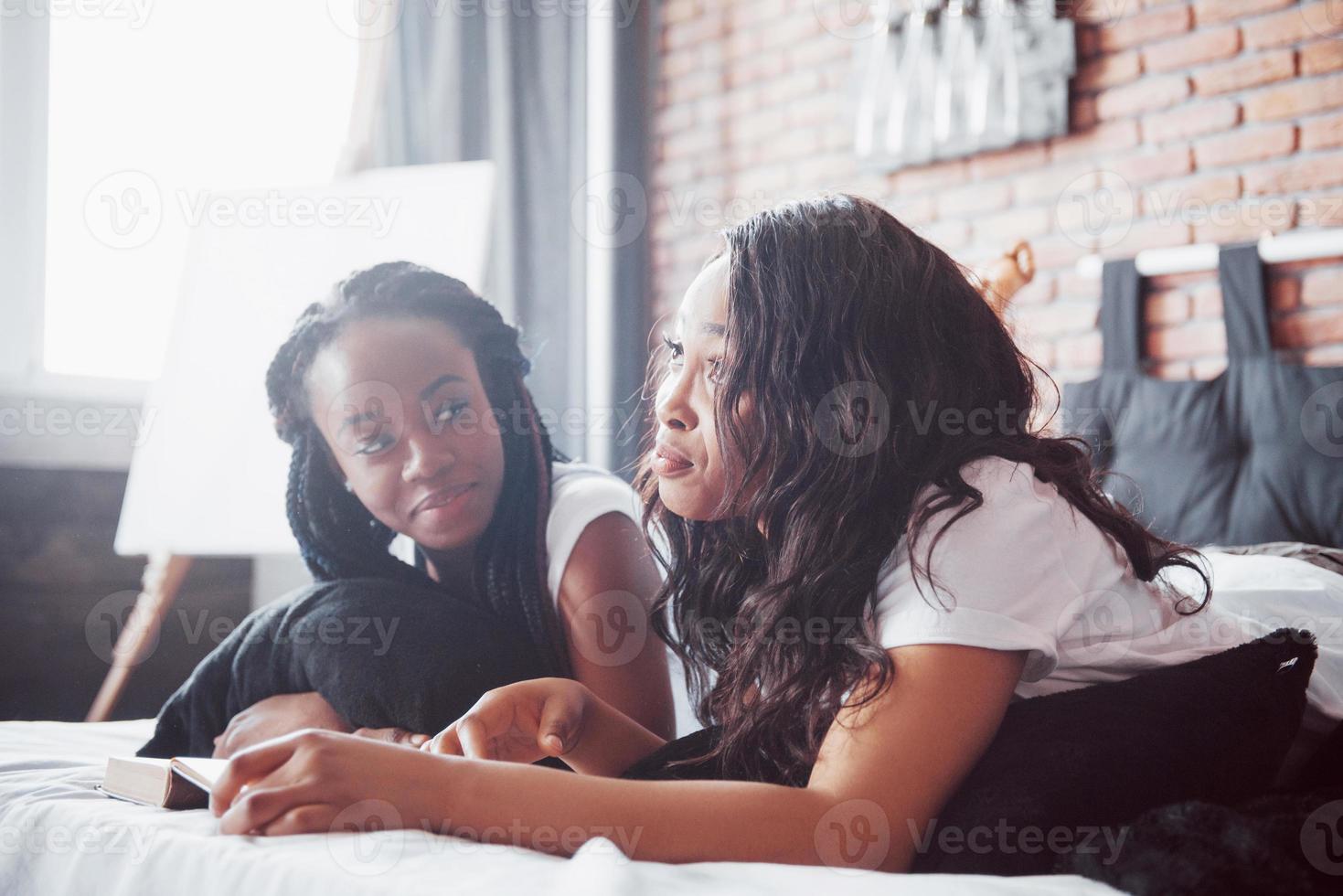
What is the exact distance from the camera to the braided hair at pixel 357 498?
110cm

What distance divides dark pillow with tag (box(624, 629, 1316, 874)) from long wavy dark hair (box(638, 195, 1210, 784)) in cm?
11

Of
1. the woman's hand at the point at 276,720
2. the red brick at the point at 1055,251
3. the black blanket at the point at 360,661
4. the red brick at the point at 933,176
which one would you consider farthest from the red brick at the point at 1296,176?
the woman's hand at the point at 276,720

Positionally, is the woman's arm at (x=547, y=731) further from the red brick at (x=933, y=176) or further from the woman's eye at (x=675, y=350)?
the red brick at (x=933, y=176)

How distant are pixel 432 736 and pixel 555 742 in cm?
15

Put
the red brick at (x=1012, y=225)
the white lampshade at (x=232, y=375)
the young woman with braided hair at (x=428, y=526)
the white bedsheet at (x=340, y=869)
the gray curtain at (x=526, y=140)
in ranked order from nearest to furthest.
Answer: the white bedsheet at (x=340, y=869) → the young woman with braided hair at (x=428, y=526) → the white lampshade at (x=232, y=375) → the red brick at (x=1012, y=225) → the gray curtain at (x=526, y=140)

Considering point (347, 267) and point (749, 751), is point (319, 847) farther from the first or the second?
point (347, 267)

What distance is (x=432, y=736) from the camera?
0.92m

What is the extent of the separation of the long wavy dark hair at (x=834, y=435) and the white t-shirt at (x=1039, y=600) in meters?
0.02

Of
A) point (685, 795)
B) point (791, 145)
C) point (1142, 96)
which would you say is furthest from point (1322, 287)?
A: point (685, 795)

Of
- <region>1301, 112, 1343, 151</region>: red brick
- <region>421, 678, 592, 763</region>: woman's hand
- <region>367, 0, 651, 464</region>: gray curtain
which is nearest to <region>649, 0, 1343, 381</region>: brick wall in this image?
<region>1301, 112, 1343, 151</region>: red brick

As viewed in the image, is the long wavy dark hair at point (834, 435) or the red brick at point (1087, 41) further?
the red brick at point (1087, 41)

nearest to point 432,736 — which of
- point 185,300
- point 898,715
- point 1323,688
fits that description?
point 898,715

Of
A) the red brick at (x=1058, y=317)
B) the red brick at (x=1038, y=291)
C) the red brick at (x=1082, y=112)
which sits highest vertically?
the red brick at (x=1082, y=112)

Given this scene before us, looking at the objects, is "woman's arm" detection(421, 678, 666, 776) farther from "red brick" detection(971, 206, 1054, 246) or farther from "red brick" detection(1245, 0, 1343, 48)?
"red brick" detection(1245, 0, 1343, 48)
